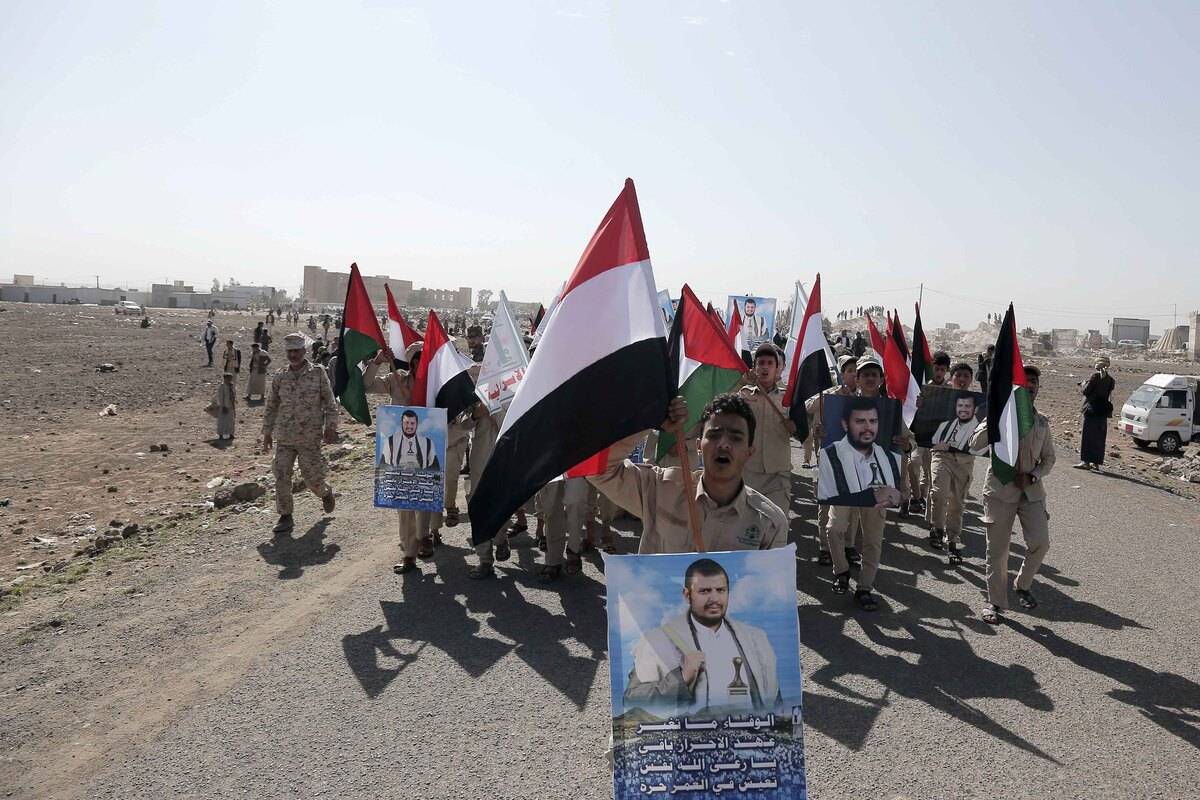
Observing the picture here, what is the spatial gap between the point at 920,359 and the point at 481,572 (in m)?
7.24

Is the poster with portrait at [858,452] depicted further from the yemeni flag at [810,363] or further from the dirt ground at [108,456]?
the dirt ground at [108,456]

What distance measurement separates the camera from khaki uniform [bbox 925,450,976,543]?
9.02 metres

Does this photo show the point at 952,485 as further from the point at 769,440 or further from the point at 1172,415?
the point at 1172,415

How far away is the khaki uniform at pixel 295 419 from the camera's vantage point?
942 cm

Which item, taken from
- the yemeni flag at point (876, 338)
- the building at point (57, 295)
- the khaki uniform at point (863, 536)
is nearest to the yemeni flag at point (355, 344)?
the khaki uniform at point (863, 536)

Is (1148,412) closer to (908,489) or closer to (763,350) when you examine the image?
(908,489)

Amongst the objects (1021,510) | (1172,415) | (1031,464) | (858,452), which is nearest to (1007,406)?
(1031,464)

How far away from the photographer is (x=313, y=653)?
6094 mm

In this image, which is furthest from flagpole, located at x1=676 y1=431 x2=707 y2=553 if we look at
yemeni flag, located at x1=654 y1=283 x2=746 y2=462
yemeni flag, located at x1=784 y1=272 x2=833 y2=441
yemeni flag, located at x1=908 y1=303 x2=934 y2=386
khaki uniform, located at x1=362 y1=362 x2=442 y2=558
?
yemeni flag, located at x1=908 y1=303 x2=934 y2=386

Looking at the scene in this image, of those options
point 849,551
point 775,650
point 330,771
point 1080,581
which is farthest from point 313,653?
point 1080,581

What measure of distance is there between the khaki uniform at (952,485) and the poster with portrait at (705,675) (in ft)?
22.6

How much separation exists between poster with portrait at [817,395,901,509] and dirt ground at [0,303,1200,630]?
6.94m

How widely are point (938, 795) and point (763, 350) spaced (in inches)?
163

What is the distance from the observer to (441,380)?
8.44 meters
